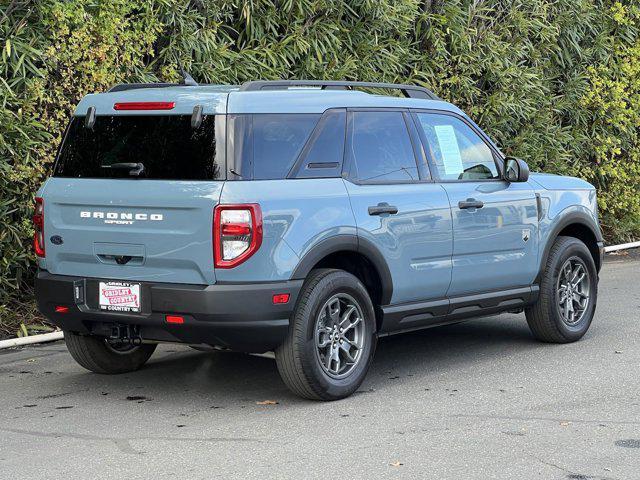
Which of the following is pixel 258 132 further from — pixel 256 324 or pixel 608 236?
pixel 608 236

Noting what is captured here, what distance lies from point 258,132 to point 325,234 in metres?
0.71

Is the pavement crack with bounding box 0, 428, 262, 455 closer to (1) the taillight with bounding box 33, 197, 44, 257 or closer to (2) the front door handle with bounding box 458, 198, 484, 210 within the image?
(1) the taillight with bounding box 33, 197, 44, 257

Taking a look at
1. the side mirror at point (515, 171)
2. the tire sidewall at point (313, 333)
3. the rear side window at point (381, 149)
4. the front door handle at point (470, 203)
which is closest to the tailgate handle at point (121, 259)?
the tire sidewall at point (313, 333)

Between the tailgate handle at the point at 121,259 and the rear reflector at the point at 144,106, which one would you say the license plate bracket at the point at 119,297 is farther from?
the rear reflector at the point at 144,106

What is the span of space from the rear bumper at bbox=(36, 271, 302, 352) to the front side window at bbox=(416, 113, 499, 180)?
176 centimetres

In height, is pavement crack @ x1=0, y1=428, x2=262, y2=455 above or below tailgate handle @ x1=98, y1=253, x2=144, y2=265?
below

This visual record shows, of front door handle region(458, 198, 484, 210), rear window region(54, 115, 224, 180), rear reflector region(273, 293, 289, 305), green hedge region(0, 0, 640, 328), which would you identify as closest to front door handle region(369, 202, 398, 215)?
front door handle region(458, 198, 484, 210)

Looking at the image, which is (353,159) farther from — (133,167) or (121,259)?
(121,259)

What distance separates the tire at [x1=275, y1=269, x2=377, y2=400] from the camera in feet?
22.4

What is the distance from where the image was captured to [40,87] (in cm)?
952

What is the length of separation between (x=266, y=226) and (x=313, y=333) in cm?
74

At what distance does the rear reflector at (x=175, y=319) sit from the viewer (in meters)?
6.63

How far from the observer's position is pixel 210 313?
21.4 feet

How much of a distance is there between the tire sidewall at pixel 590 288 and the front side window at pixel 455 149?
3.00 ft
